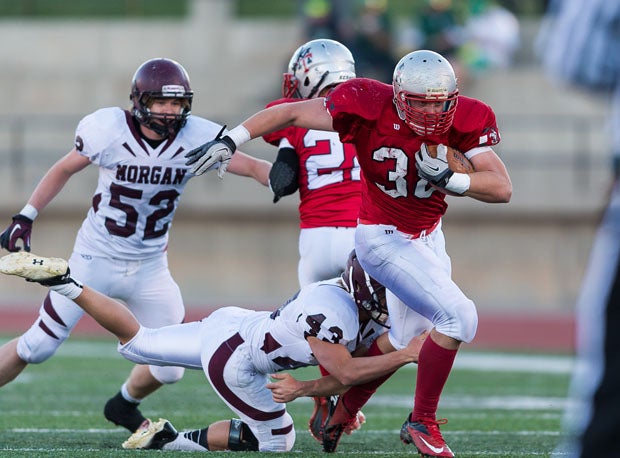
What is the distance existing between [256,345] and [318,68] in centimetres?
159

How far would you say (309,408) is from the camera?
22.0 ft

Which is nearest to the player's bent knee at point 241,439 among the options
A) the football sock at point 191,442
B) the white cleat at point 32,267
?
the football sock at point 191,442

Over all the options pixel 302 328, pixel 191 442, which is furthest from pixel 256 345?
pixel 191 442

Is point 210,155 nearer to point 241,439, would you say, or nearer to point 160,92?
point 160,92

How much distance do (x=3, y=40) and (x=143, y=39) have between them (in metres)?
1.76

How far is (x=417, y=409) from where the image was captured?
4.43 meters

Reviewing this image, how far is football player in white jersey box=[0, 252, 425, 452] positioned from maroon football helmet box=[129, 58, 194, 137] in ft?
2.91

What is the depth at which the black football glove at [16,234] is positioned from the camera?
5137mm

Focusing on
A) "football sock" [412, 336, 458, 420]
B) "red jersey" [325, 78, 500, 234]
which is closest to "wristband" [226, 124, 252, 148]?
"red jersey" [325, 78, 500, 234]

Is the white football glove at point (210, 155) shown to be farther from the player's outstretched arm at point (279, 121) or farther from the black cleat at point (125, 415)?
the black cleat at point (125, 415)

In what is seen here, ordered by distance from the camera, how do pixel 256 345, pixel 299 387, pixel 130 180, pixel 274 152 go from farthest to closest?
pixel 274 152
pixel 130 180
pixel 256 345
pixel 299 387

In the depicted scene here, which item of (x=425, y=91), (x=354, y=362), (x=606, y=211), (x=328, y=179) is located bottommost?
(x=354, y=362)

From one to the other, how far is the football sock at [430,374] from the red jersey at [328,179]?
48.9 inches

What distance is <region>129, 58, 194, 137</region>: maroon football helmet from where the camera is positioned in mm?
5180
